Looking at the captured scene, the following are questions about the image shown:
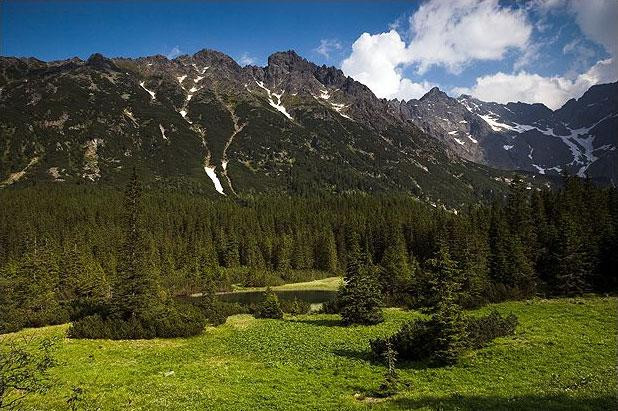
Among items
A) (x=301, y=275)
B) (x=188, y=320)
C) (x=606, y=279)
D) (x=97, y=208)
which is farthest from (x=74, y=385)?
(x=97, y=208)

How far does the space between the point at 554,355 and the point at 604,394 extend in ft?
31.3

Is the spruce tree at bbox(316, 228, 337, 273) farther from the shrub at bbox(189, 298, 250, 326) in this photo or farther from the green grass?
the shrub at bbox(189, 298, 250, 326)

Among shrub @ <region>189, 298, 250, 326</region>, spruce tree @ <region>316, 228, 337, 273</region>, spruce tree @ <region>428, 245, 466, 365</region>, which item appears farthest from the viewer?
spruce tree @ <region>316, 228, 337, 273</region>

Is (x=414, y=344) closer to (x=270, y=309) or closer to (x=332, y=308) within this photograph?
(x=270, y=309)

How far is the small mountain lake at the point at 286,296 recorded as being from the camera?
98.6 meters

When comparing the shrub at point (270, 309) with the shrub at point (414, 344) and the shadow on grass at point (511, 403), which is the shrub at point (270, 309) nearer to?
the shrub at point (414, 344)

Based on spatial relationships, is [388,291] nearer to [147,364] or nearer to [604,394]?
[147,364]

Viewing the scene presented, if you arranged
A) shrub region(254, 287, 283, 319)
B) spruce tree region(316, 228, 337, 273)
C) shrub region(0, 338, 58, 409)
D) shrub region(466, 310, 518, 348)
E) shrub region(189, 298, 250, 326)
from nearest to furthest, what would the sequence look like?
shrub region(0, 338, 58, 409), shrub region(466, 310, 518, 348), shrub region(189, 298, 250, 326), shrub region(254, 287, 283, 319), spruce tree region(316, 228, 337, 273)

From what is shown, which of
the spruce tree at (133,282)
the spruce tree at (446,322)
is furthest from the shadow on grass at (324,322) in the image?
the spruce tree at (446,322)

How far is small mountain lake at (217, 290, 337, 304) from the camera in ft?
324

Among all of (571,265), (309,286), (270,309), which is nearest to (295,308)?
(270,309)

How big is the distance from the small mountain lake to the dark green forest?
7.03 meters

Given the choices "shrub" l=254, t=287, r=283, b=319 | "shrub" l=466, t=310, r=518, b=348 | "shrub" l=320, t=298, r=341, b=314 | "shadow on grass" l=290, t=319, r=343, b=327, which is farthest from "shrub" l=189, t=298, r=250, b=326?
"shrub" l=466, t=310, r=518, b=348

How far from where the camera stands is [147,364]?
36844 millimetres
